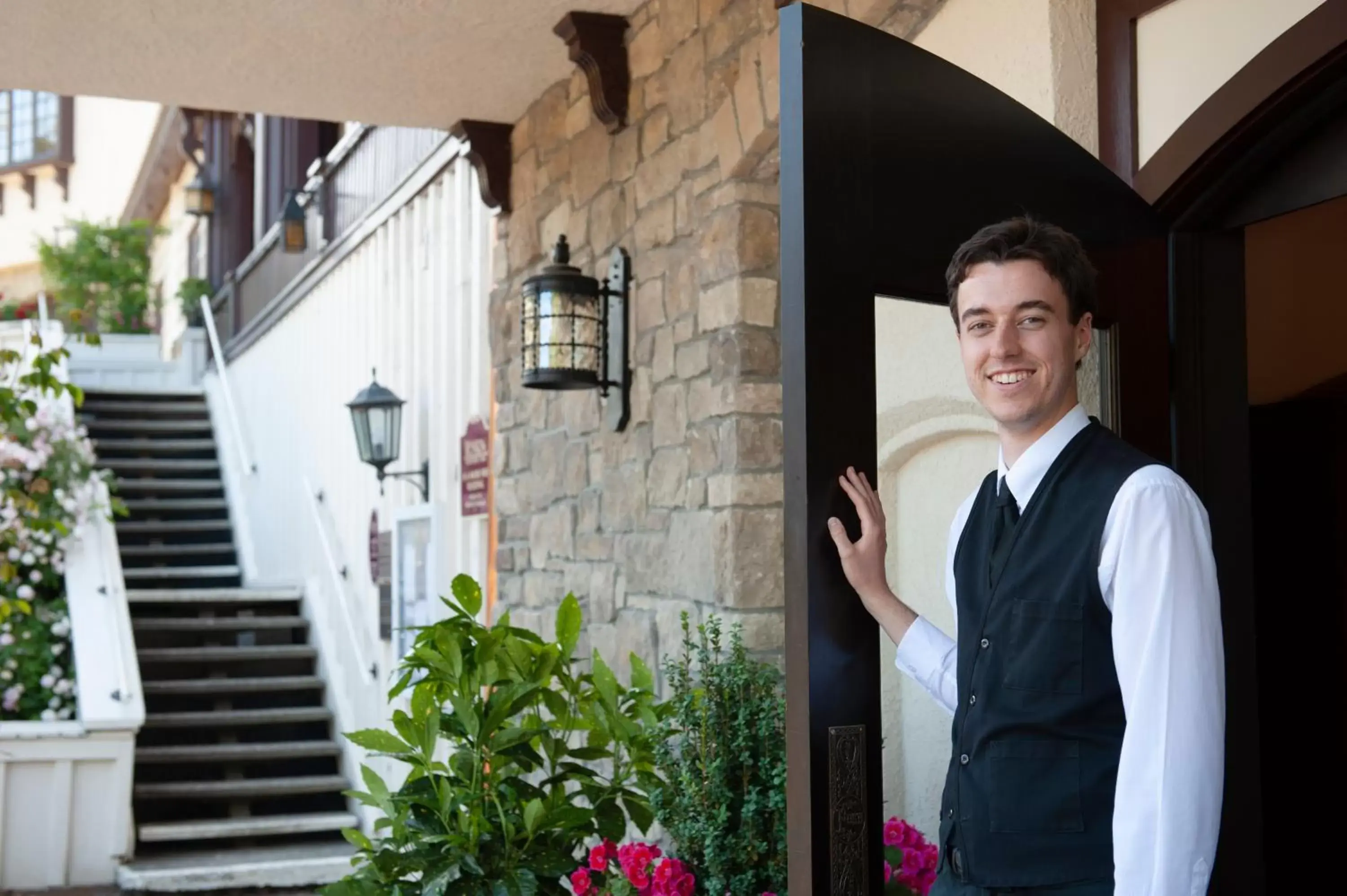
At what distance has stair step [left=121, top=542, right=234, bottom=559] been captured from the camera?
31.7ft

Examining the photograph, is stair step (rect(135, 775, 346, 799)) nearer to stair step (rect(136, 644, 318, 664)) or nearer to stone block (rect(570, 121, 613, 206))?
stair step (rect(136, 644, 318, 664))

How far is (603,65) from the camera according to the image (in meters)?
4.14

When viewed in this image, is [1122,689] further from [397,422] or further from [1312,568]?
[397,422]

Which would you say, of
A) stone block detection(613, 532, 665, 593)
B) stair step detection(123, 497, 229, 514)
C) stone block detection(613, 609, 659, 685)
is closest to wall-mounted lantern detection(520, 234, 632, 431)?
stone block detection(613, 532, 665, 593)

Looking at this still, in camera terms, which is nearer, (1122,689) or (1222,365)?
(1122,689)

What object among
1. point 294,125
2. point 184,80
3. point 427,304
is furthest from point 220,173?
point 184,80

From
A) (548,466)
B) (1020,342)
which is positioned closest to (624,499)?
(548,466)

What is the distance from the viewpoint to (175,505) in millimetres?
10508

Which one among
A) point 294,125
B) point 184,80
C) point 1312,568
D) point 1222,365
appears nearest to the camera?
point 1222,365

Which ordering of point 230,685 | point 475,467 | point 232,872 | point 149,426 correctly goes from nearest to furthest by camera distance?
point 475,467
point 232,872
point 230,685
point 149,426

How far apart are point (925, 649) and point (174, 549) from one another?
29.2 ft

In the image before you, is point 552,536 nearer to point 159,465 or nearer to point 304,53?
point 304,53

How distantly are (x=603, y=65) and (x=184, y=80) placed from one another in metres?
1.48

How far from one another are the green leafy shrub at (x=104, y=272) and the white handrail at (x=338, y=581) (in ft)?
22.4
